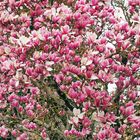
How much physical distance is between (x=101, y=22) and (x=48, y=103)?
1845 mm

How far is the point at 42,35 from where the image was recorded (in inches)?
248

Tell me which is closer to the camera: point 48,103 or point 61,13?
point 61,13

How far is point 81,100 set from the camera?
6102 mm

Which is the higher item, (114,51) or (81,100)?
(114,51)

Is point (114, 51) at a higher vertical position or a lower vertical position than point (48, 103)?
higher

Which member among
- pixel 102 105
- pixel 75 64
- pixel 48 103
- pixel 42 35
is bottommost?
pixel 48 103

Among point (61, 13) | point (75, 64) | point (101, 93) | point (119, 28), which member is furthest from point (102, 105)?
point (61, 13)

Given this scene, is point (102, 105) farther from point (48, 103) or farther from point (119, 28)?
point (48, 103)

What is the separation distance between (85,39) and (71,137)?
5.37 feet

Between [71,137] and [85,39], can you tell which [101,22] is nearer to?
[85,39]

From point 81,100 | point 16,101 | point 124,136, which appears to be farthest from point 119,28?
point 16,101

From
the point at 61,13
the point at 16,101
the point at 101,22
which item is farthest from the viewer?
the point at 101,22

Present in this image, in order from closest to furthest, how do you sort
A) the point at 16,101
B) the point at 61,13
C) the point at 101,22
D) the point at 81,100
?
the point at 81,100
the point at 61,13
the point at 16,101
the point at 101,22

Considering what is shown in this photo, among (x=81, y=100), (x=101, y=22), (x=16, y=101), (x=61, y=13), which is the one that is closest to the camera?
(x=81, y=100)
